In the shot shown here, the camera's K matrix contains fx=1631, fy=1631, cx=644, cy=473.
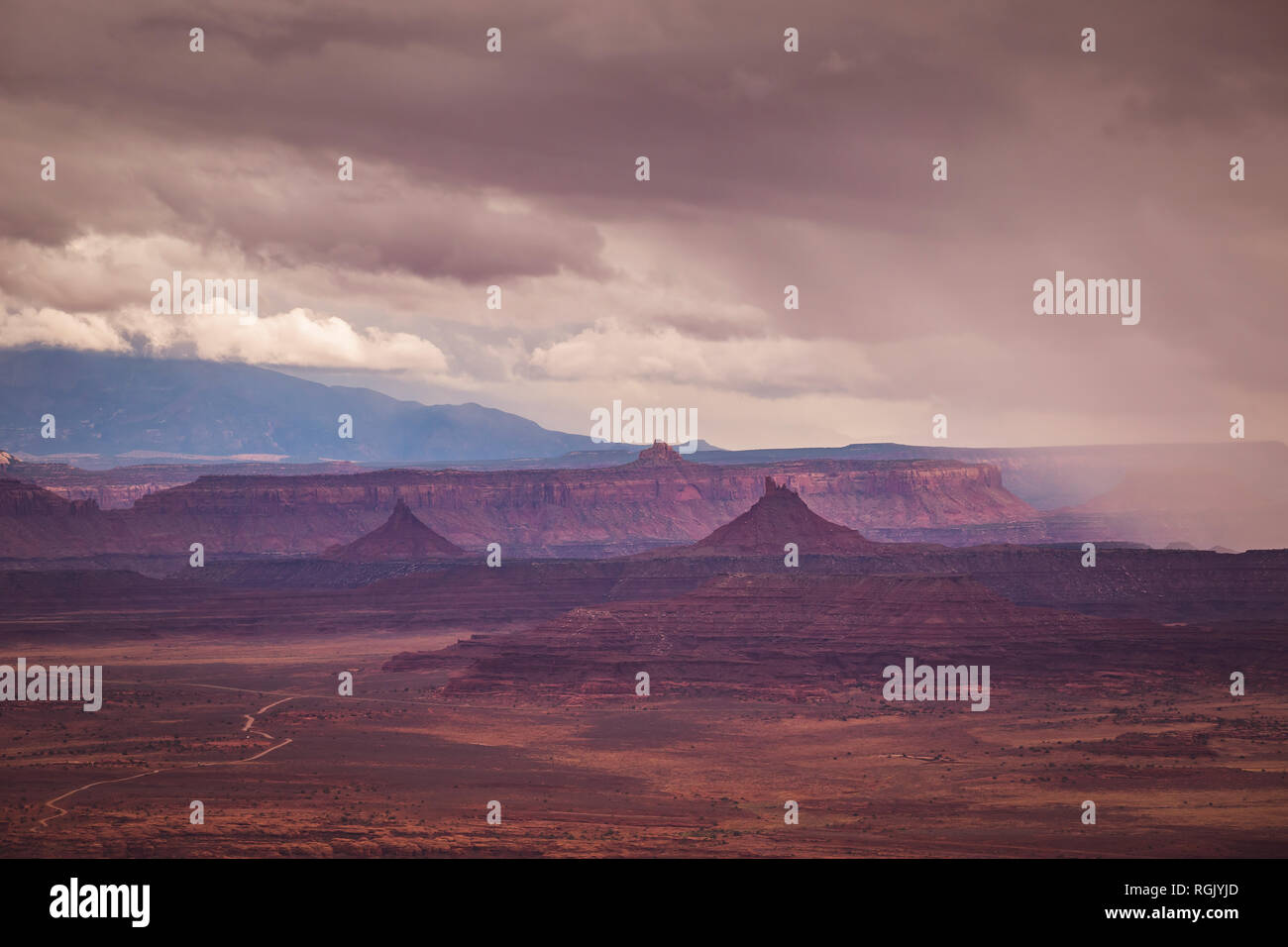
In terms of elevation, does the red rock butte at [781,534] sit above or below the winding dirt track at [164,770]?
above

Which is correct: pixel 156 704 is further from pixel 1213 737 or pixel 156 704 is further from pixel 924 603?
pixel 1213 737

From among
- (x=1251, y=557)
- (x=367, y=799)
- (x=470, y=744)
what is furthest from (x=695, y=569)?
(x=367, y=799)

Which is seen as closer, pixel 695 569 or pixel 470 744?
pixel 470 744

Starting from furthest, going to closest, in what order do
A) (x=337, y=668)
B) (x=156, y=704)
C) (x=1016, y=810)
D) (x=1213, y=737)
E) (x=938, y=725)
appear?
1. (x=337, y=668)
2. (x=156, y=704)
3. (x=938, y=725)
4. (x=1213, y=737)
5. (x=1016, y=810)

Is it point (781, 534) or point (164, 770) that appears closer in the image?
point (164, 770)

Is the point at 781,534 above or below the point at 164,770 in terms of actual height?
above

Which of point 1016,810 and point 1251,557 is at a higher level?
point 1251,557

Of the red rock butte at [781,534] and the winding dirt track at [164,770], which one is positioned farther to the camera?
the red rock butte at [781,534]

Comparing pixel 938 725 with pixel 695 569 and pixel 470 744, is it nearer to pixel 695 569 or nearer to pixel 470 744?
pixel 470 744

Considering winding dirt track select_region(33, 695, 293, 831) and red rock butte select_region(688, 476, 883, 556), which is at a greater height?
red rock butte select_region(688, 476, 883, 556)

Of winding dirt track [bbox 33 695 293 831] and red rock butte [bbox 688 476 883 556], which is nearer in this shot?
winding dirt track [bbox 33 695 293 831]

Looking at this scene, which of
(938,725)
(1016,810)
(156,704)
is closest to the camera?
(1016,810)
